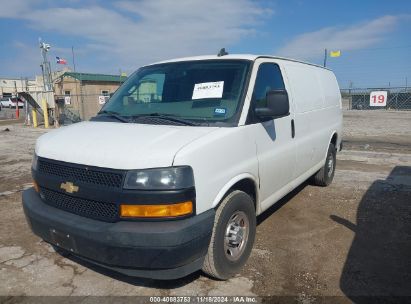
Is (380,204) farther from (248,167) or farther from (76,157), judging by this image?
(76,157)

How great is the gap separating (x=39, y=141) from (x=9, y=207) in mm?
2750

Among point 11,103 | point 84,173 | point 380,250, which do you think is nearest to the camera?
point 84,173

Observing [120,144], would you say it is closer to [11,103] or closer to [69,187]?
[69,187]

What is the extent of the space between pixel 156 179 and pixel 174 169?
0.50ft

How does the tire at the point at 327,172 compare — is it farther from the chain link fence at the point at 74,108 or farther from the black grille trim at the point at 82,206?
the chain link fence at the point at 74,108

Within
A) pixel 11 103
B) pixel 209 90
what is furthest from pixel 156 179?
pixel 11 103

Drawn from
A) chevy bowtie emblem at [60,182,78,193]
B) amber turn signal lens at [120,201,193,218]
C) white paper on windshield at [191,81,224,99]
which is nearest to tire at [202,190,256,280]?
amber turn signal lens at [120,201,193,218]

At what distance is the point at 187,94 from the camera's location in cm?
378

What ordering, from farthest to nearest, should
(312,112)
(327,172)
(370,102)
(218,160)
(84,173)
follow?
1. (370,102)
2. (327,172)
3. (312,112)
4. (218,160)
5. (84,173)

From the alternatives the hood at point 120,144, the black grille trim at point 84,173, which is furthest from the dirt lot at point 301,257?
the hood at point 120,144

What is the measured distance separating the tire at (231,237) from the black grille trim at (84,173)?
93 centimetres

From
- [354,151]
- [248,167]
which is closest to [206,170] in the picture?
[248,167]

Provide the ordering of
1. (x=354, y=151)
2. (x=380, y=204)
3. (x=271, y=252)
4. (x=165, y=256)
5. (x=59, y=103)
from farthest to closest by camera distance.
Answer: (x=59, y=103)
(x=354, y=151)
(x=380, y=204)
(x=271, y=252)
(x=165, y=256)

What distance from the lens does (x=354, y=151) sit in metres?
10.1
